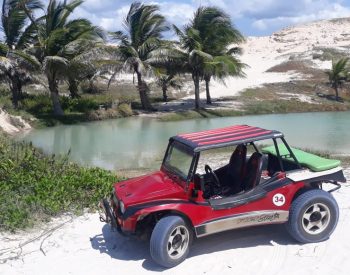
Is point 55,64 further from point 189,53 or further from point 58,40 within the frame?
point 189,53

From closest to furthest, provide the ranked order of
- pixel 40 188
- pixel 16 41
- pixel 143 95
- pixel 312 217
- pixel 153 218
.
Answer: pixel 153 218 → pixel 312 217 → pixel 40 188 → pixel 16 41 → pixel 143 95

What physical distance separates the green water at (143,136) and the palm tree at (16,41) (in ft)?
12.6

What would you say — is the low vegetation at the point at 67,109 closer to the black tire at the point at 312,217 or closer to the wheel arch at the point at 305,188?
the wheel arch at the point at 305,188

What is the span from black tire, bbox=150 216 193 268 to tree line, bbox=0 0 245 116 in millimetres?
18773

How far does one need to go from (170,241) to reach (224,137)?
1.52m

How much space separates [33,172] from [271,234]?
183 inches

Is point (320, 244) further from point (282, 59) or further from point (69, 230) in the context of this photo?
point (282, 59)

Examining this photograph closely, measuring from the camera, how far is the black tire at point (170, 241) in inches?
215

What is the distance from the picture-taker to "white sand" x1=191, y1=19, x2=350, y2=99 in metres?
39.9

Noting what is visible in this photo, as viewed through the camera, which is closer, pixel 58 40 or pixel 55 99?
pixel 58 40

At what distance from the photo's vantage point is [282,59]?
56.1 meters

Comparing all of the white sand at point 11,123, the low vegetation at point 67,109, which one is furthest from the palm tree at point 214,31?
the white sand at point 11,123

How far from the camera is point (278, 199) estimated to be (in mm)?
6078

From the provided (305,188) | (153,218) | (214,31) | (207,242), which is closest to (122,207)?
(153,218)
